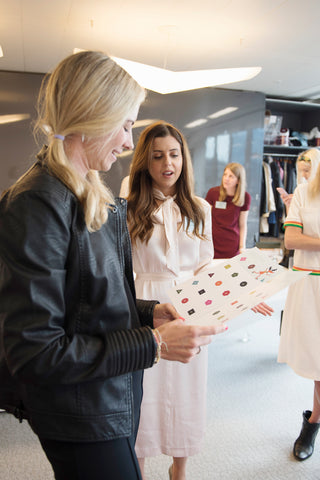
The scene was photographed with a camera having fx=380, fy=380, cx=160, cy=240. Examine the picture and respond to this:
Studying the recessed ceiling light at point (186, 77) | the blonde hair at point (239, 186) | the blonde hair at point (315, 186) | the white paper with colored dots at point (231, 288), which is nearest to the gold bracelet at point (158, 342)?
the white paper with colored dots at point (231, 288)

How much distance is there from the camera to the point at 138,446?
1743 millimetres

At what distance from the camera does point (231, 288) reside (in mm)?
1119

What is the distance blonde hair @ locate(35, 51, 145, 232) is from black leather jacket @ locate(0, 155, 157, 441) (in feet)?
0.10

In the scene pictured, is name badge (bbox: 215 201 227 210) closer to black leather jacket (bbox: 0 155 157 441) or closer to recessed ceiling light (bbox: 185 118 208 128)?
recessed ceiling light (bbox: 185 118 208 128)

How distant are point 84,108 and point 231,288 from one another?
64cm

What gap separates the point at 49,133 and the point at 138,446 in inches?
58.1

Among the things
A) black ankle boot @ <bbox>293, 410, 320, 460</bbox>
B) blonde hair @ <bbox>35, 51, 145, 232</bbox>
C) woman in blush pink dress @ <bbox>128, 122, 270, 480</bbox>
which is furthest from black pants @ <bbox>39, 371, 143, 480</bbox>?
black ankle boot @ <bbox>293, 410, 320, 460</bbox>

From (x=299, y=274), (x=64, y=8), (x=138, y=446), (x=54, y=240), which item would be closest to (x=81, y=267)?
(x=54, y=240)

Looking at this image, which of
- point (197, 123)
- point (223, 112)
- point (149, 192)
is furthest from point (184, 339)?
point (223, 112)

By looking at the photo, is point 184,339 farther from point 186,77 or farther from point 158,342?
point 186,77

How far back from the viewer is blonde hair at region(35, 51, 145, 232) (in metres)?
0.84

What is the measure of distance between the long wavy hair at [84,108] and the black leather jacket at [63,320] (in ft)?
0.10

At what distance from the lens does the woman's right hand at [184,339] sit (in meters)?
0.91

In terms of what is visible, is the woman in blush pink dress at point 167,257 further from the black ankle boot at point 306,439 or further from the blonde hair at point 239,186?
the blonde hair at point 239,186
